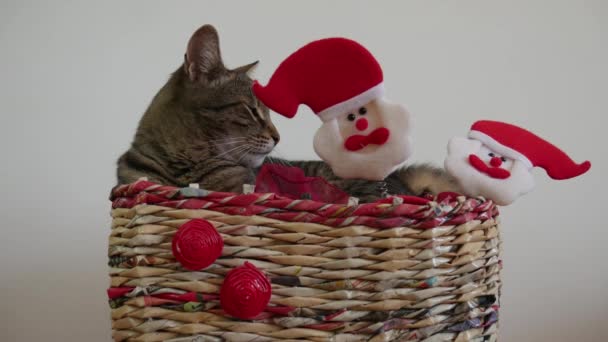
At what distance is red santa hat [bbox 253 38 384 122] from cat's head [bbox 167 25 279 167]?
0.32m

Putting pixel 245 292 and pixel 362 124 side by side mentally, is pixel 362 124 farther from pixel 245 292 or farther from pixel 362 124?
pixel 245 292

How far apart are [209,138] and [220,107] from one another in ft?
0.27

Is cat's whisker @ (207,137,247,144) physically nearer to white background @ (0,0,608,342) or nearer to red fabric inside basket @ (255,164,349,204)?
red fabric inside basket @ (255,164,349,204)

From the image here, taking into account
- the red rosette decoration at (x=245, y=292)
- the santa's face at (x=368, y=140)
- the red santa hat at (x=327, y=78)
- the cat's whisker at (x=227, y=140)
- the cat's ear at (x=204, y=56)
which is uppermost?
the cat's ear at (x=204, y=56)

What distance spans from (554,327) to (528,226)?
294mm

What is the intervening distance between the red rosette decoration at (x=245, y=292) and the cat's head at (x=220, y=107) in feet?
1.47

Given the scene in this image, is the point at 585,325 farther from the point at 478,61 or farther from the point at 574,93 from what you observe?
the point at 478,61

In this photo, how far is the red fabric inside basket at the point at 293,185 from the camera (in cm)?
84

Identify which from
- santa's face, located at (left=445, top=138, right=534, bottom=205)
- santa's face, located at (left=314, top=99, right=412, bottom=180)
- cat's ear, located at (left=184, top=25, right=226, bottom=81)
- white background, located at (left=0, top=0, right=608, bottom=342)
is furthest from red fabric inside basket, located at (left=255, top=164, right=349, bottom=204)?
white background, located at (left=0, top=0, right=608, bottom=342)

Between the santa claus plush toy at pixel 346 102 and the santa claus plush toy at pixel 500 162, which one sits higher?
the santa claus plush toy at pixel 346 102

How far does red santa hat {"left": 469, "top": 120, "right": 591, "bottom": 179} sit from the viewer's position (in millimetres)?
806

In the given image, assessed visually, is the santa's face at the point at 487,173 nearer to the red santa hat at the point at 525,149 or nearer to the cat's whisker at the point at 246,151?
the red santa hat at the point at 525,149

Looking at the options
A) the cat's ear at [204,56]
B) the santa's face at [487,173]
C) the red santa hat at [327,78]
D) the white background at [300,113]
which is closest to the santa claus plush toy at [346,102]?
the red santa hat at [327,78]

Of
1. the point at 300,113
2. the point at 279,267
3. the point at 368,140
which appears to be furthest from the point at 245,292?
the point at 300,113
